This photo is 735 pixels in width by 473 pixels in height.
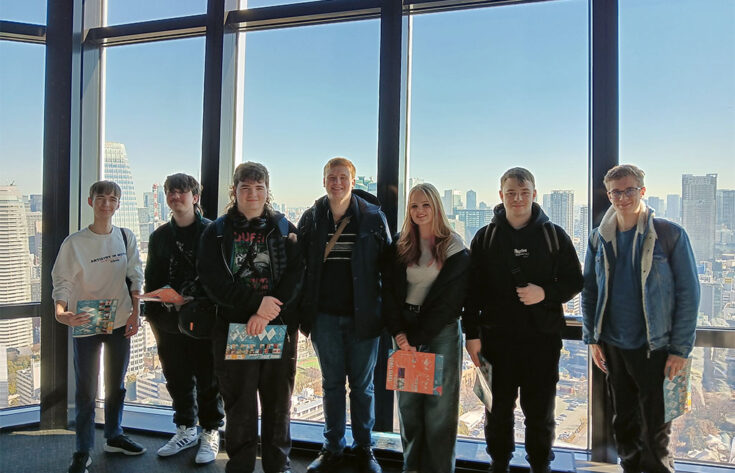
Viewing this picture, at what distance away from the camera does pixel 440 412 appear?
202 centimetres

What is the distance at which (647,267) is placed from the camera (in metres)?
1.96

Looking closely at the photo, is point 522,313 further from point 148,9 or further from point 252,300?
point 148,9

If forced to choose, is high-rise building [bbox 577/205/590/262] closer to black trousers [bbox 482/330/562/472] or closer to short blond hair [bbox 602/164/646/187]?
short blond hair [bbox 602/164/646/187]

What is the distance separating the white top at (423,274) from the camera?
2.04 meters

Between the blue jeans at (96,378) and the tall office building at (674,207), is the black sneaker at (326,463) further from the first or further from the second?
the tall office building at (674,207)

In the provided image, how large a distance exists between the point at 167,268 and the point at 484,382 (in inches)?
71.4

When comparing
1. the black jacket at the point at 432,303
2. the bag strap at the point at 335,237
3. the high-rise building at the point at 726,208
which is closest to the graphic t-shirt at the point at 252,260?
the bag strap at the point at 335,237

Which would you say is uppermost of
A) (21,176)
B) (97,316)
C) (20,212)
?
(21,176)

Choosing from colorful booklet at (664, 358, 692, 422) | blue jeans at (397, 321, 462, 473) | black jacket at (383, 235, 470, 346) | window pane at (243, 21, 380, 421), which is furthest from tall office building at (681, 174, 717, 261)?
window pane at (243, 21, 380, 421)

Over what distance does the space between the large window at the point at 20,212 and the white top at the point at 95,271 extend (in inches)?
35.0

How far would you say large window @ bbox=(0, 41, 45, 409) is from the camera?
305 centimetres

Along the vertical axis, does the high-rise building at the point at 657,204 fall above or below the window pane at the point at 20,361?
above

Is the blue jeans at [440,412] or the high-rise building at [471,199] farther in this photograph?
the high-rise building at [471,199]

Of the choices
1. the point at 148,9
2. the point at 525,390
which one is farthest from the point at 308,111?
the point at 525,390
